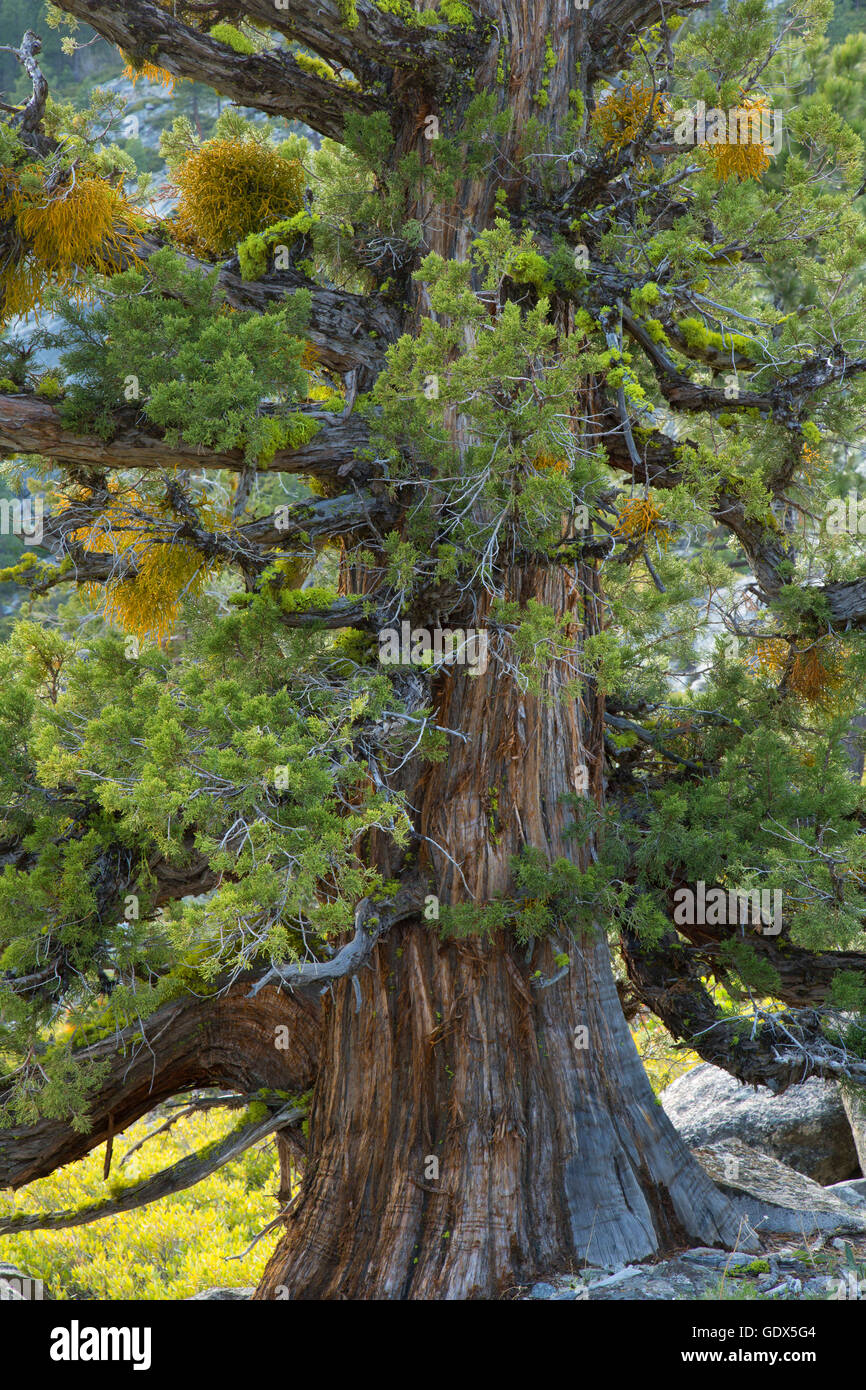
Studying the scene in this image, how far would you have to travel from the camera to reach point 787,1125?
870 cm

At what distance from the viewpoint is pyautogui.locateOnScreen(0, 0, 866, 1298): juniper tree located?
4.04 metres

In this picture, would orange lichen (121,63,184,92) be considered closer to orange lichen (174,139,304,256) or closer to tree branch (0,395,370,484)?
orange lichen (174,139,304,256)

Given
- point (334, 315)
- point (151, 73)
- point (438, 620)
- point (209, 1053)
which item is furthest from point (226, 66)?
point (209, 1053)

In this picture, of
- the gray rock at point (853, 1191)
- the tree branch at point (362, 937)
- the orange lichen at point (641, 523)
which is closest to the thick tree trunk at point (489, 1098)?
the tree branch at point (362, 937)

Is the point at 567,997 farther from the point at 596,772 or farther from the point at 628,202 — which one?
the point at 628,202

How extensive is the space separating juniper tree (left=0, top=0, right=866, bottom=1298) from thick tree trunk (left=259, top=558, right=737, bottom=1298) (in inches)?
0.8

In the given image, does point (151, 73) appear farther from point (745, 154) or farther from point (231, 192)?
point (745, 154)

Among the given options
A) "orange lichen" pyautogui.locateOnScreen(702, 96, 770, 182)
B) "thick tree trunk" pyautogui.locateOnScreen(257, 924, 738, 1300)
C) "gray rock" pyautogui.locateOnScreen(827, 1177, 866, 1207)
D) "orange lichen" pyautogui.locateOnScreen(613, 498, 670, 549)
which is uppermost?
"orange lichen" pyautogui.locateOnScreen(702, 96, 770, 182)

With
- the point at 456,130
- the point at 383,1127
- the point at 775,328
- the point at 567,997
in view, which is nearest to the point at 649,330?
the point at 775,328

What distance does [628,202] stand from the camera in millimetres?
5227

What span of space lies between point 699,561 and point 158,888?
364 centimetres

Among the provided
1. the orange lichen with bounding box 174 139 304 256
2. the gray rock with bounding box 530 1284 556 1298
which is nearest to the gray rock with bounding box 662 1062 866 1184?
the gray rock with bounding box 530 1284 556 1298

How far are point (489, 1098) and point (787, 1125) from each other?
16.6ft
